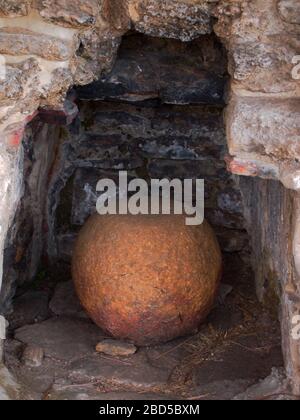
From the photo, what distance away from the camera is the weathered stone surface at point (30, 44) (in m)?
2.58

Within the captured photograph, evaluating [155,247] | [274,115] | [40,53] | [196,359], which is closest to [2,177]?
[40,53]

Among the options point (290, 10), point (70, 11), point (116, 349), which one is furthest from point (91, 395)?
point (290, 10)

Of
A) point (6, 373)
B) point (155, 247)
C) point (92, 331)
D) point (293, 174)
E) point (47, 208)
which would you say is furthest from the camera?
point (47, 208)

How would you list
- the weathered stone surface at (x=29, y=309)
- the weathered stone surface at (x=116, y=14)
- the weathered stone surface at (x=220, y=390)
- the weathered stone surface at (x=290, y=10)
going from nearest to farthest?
the weathered stone surface at (x=290, y=10) → the weathered stone surface at (x=116, y=14) → the weathered stone surface at (x=220, y=390) → the weathered stone surface at (x=29, y=309)

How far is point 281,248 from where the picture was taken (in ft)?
9.66

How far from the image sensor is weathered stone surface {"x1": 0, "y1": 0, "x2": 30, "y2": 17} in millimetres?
2531

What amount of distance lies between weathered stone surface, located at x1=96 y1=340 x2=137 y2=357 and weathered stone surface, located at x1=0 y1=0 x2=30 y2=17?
1.56m

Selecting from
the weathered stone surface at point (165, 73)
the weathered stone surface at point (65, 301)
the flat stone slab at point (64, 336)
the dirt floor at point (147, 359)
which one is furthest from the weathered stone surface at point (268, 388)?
the weathered stone surface at point (165, 73)

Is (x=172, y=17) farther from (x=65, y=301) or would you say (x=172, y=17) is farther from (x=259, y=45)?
(x=65, y=301)

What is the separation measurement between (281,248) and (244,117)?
2.09 feet

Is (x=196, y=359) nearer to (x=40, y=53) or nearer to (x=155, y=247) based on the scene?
(x=155, y=247)

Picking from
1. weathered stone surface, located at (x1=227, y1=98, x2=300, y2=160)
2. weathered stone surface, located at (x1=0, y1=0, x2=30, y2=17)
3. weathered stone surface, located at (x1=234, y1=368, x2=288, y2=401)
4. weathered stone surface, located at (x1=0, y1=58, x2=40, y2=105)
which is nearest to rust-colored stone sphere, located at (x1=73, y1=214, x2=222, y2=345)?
weathered stone surface, located at (x1=234, y1=368, x2=288, y2=401)

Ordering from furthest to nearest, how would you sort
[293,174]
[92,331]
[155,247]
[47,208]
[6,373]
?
[47,208] → [92,331] → [155,247] → [6,373] → [293,174]

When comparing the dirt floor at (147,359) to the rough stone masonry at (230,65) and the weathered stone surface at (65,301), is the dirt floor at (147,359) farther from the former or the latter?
the rough stone masonry at (230,65)
